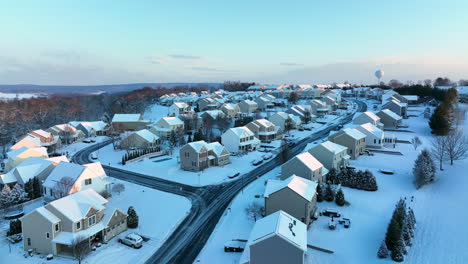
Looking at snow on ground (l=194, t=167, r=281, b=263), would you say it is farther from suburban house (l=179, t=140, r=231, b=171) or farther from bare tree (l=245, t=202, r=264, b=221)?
suburban house (l=179, t=140, r=231, b=171)

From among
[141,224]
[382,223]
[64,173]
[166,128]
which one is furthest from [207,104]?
[382,223]

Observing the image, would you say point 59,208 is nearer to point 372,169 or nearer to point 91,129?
point 372,169

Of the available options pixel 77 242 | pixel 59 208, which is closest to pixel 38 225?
pixel 59 208

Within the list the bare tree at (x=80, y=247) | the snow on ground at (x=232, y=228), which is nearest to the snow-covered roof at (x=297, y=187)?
the snow on ground at (x=232, y=228)

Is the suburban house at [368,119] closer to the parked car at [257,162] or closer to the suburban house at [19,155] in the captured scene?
the parked car at [257,162]

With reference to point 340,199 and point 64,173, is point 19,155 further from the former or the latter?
point 340,199
